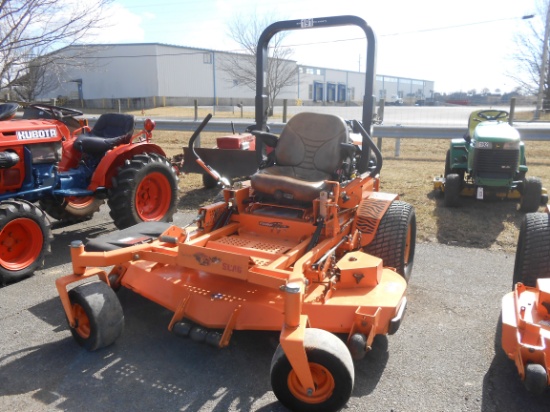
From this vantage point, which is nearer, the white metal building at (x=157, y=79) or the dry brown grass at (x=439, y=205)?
the dry brown grass at (x=439, y=205)

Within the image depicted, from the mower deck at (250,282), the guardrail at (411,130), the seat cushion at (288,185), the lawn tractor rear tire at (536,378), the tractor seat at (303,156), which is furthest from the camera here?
the guardrail at (411,130)

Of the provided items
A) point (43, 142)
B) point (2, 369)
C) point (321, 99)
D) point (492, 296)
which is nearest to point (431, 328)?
point (492, 296)

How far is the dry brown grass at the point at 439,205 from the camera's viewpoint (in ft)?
18.4

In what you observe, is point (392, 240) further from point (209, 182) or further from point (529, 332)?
point (209, 182)

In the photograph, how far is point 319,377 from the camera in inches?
101

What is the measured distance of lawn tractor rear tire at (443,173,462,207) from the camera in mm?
6547

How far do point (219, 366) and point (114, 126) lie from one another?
4.12m

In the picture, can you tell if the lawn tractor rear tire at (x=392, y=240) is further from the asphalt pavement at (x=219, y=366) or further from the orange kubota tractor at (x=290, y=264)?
the asphalt pavement at (x=219, y=366)

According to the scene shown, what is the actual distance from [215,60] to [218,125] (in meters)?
33.1

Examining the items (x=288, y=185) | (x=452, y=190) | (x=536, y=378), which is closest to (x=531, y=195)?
(x=452, y=190)

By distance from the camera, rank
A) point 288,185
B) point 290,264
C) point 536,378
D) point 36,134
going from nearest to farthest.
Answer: point 536,378, point 290,264, point 288,185, point 36,134

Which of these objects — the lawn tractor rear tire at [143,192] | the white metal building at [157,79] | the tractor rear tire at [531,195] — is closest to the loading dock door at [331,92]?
the white metal building at [157,79]

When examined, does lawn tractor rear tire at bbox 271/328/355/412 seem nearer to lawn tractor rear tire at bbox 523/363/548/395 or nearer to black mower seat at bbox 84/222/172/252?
lawn tractor rear tire at bbox 523/363/548/395

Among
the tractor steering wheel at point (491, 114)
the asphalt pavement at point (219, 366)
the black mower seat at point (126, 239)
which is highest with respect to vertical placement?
the tractor steering wheel at point (491, 114)
